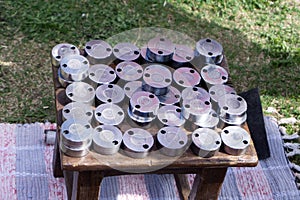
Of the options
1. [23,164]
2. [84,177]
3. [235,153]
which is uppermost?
[235,153]

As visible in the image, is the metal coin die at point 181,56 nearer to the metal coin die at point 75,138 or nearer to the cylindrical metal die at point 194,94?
the cylindrical metal die at point 194,94

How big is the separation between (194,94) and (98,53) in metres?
0.43

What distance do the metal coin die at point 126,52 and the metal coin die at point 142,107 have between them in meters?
0.24

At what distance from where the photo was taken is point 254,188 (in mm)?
3025

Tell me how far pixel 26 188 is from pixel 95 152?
0.85m

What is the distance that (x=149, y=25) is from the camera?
405 cm

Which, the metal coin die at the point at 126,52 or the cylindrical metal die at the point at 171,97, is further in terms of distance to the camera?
the metal coin die at the point at 126,52

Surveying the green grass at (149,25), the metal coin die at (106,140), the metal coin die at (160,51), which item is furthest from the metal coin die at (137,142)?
the green grass at (149,25)

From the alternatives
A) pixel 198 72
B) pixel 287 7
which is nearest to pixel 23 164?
pixel 198 72

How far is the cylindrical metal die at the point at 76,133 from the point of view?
2.11 m

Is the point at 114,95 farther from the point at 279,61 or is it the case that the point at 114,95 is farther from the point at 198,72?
the point at 279,61

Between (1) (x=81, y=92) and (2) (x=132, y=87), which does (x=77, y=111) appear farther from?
(2) (x=132, y=87)

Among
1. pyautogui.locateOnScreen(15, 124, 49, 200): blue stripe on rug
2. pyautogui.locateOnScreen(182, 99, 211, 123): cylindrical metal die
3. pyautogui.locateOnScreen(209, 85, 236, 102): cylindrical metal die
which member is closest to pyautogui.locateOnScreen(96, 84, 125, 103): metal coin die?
pyautogui.locateOnScreen(182, 99, 211, 123): cylindrical metal die

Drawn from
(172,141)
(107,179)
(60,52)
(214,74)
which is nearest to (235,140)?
(172,141)
